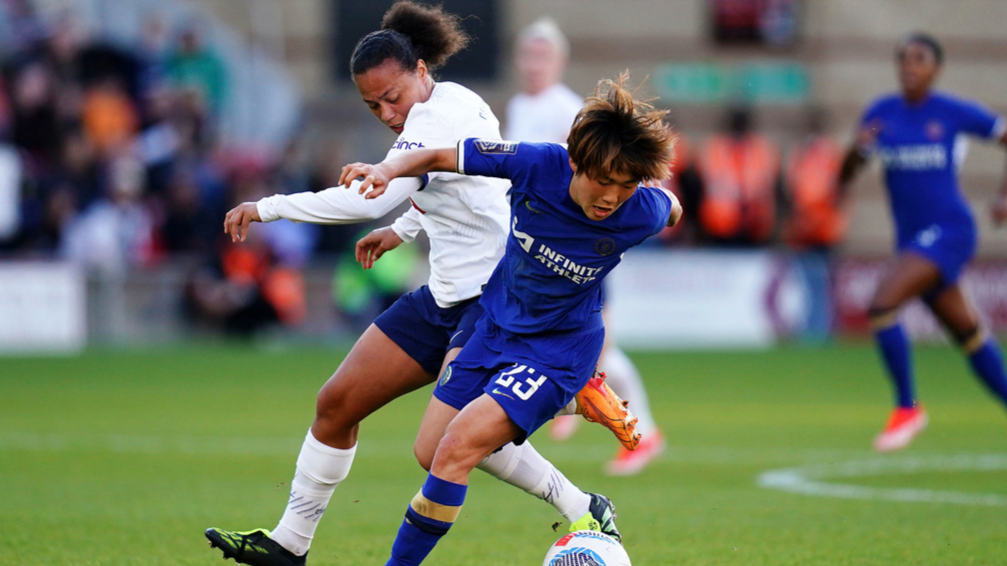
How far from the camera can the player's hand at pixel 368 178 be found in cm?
425

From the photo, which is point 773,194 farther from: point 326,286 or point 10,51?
point 10,51

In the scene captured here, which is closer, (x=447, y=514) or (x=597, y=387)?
(x=447, y=514)

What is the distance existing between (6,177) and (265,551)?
12.4 meters

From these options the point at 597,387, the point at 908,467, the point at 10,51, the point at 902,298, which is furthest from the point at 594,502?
the point at 10,51

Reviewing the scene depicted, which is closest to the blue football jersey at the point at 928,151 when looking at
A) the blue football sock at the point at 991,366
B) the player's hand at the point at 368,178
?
the blue football sock at the point at 991,366

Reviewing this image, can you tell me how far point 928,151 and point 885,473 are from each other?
2.37 metres

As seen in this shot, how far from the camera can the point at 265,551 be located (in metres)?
5.04

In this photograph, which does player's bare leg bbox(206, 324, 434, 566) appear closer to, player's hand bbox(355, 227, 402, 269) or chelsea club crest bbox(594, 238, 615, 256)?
player's hand bbox(355, 227, 402, 269)

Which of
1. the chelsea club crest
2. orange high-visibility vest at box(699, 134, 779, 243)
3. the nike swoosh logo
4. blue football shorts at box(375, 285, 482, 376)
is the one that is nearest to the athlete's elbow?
the chelsea club crest

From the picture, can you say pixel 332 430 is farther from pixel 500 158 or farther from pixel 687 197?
pixel 687 197

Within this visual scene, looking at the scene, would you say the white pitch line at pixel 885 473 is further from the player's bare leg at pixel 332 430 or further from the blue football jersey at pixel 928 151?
the player's bare leg at pixel 332 430

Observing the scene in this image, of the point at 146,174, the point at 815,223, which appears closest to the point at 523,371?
the point at 146,174

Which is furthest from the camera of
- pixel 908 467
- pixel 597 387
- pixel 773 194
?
pixel 773 194

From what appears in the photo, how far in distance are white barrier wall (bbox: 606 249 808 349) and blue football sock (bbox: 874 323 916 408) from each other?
28.4 ft
